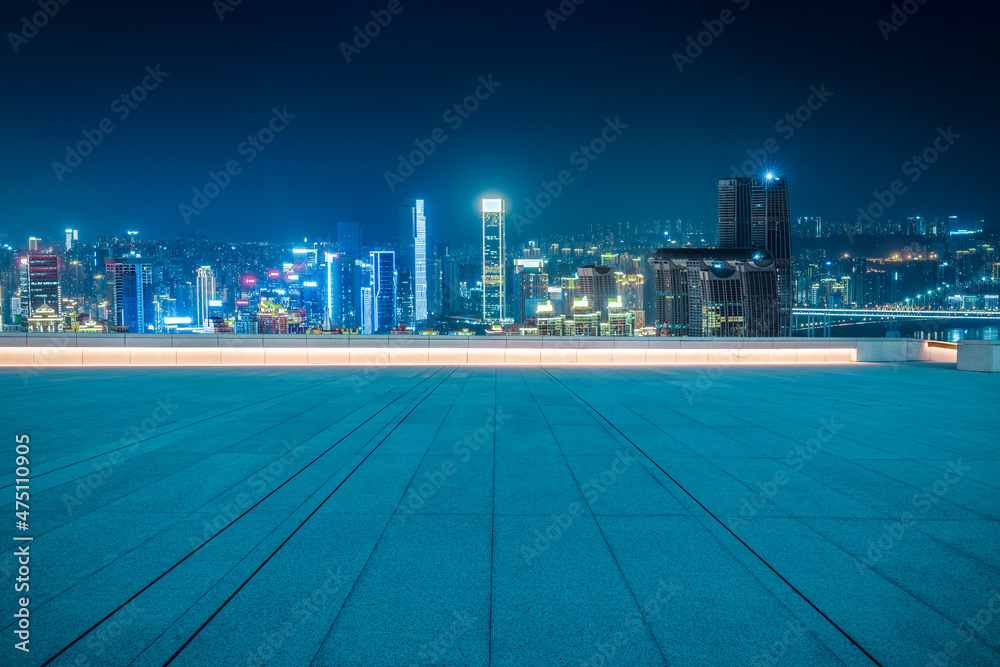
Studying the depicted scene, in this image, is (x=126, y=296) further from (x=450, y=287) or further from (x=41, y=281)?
(x=450, y=287)

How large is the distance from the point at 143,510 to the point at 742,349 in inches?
662

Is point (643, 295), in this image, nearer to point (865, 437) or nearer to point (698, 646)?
point (865, 437)

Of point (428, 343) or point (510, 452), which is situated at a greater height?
point (428, 343)

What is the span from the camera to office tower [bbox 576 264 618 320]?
61.3m

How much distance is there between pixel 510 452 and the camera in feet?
21.4

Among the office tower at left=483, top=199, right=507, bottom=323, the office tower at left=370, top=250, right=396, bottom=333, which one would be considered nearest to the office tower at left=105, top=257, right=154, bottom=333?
the office tower at left=370, top=250, right=396, bottom=333

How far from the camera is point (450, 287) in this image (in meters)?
139

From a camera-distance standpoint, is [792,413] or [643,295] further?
[643,295]

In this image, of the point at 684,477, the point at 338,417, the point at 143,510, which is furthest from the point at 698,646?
the point at 338,417

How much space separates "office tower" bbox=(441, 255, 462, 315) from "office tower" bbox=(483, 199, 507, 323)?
7.83m
